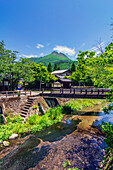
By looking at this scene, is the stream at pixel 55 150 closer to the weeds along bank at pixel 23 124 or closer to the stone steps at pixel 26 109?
the weeds along bank at pixel 23 124

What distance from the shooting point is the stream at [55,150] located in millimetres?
6230

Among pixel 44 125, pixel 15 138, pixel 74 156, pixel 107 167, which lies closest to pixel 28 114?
pixel 44 125

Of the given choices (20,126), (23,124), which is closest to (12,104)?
(23,124)

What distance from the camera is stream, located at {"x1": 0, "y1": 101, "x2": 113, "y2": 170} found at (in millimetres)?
6230

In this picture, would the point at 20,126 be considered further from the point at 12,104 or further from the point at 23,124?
the point at 12,104

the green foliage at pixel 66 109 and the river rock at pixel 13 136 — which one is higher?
the green foliage at pixel 66 109

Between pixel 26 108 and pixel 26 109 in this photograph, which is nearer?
pixel 26 109

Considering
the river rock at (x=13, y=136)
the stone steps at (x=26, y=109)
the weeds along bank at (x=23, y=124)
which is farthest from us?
the stone steps at (x=26, y=109)

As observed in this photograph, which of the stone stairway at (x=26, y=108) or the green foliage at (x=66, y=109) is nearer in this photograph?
the stone stairway at (x=26, y=108)

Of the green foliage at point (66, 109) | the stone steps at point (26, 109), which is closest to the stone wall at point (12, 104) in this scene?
→ the stone steps at point (26, 109)

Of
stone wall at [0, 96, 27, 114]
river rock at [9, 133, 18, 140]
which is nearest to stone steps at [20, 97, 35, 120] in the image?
stone wall at [0, 96, 27, 114]

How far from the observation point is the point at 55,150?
751cm

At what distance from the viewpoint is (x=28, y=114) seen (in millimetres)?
12828

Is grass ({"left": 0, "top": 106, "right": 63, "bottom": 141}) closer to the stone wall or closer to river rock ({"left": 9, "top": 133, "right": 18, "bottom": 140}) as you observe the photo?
river rock ({"left": 9, "top": 133, "right": 18, "bottom": 140})
